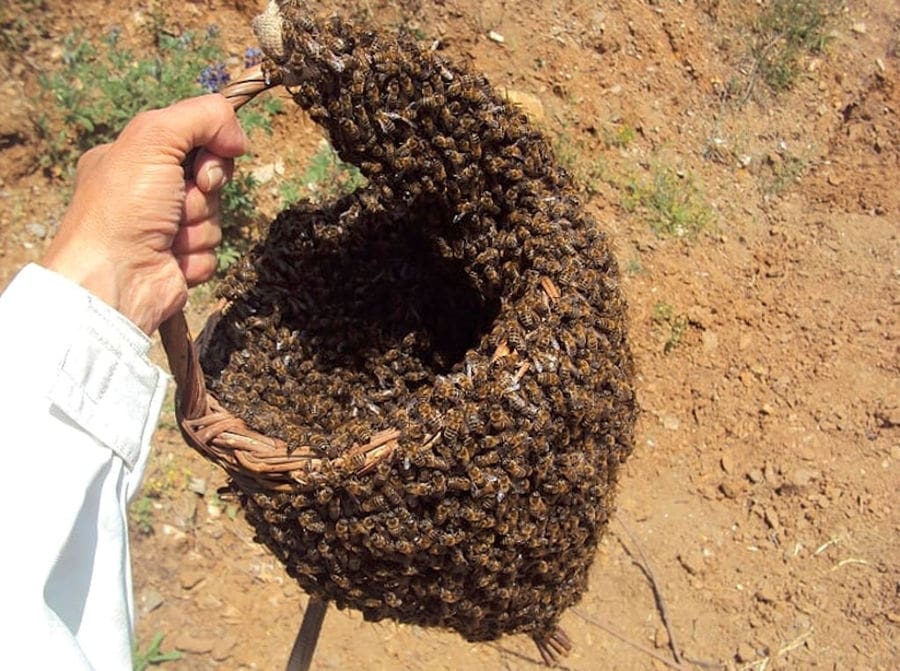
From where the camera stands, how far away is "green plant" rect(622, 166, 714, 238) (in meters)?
4.32

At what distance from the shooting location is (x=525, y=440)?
134cm

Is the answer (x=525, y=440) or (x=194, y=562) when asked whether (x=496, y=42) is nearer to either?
(x=194, y=562)

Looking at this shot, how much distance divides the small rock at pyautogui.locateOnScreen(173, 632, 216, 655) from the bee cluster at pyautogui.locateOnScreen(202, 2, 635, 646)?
5.69ft

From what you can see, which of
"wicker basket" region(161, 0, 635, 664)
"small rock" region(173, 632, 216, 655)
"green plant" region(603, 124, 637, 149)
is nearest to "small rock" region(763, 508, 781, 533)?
"green plant" region(603, 124, 637, 149)

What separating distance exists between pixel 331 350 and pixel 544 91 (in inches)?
120

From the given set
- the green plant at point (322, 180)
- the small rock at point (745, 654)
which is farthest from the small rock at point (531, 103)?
the small rock at point (745, 654)

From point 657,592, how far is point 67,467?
2.87 metres

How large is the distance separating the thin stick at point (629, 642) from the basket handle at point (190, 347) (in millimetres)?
2425

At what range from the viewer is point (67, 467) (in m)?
1.23

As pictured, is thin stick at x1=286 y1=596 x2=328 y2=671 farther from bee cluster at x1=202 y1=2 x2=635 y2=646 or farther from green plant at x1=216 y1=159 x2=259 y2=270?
green plant at x1=216 y1=159 x2=259 y2=270

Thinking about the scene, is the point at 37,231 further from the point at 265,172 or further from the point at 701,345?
the point at 701,345

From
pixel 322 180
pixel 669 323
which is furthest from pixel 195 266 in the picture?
pixel 669 323

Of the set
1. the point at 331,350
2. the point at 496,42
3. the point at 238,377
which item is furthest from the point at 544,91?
the point at 238,377

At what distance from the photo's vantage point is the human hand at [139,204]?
4.66ft
